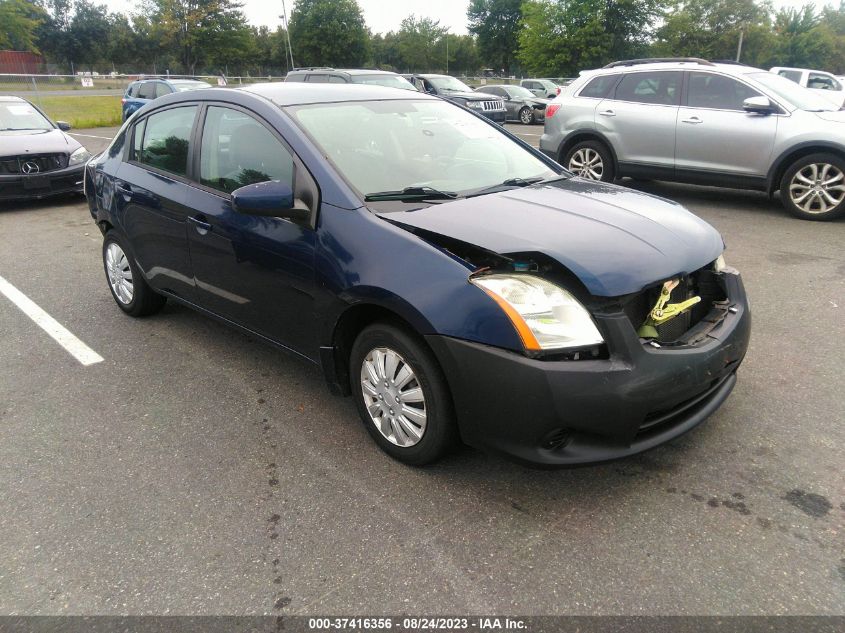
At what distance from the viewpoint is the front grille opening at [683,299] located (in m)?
2.67

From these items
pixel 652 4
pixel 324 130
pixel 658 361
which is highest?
pixel 652 4

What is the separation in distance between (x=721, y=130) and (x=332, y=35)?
222 ft

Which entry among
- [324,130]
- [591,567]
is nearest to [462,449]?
[591,567]

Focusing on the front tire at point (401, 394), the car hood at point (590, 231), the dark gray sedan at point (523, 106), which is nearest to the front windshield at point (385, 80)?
the dark gray sedan at point (523, 106)

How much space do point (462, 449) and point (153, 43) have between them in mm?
78675

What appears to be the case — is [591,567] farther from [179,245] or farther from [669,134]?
[669,134]

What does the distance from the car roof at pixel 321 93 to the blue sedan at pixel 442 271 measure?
0.08ft

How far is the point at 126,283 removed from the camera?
4898 mm

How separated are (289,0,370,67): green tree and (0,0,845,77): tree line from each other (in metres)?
0.11

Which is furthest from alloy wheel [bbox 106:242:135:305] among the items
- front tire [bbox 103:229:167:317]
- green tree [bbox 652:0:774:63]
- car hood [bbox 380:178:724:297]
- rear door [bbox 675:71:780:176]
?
green tree [bbox 652:0:774:63]

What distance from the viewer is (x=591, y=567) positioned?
236 cm

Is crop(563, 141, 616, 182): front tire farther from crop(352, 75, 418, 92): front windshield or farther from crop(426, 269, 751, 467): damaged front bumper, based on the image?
crop(352, 75, 418, 92): front windshield

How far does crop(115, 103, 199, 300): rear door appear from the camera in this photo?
13.0ft

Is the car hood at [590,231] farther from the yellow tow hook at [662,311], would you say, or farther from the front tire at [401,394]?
the front tire at [401,394]
